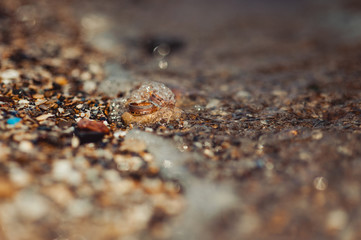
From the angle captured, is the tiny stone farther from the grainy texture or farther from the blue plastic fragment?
the blue plastic fragment

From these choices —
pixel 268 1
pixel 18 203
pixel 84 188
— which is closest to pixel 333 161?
pixel 84 188

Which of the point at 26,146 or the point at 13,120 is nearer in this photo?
the point at 26,146

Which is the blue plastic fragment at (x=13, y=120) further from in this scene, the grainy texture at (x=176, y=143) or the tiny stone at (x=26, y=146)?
the tiny stone at (x=26, y=146)

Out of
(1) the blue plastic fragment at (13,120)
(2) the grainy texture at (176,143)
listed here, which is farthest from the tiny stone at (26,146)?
(1) the blue plastic fragment at (13,120)

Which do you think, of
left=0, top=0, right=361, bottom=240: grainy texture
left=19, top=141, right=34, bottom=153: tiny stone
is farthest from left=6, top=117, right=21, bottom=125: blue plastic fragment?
left=19, top=141, right=34, bottom=153: tiny stone

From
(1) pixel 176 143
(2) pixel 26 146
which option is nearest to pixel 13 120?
(2) pixel 26 146

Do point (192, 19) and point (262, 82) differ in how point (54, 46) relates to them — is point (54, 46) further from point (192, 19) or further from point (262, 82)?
point (192, 19)

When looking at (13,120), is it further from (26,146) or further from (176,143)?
(176,143)

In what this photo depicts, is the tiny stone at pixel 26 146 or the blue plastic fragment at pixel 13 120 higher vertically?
the blue plastic fragment at pixel 13 120
